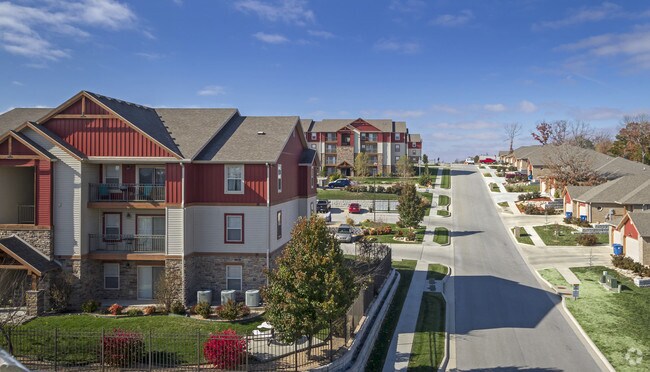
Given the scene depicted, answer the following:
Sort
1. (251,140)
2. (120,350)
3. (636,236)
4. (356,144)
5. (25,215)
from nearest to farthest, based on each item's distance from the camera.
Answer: (120,350) < (25,215) < (251,140) < (636,236) < (356,144)

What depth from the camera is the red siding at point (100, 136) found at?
25688 mm

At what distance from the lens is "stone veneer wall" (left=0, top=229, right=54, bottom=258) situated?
81.5 feet

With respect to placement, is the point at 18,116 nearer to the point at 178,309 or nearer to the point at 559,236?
the point at 178,309

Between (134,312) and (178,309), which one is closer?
(134,312)

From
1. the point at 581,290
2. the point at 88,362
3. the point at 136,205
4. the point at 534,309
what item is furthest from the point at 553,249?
the point at 88,362

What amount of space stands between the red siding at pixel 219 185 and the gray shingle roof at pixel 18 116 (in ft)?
39.7

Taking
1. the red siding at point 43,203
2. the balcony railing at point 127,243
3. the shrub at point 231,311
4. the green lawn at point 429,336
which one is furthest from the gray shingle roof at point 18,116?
the green lawn at point 429,336

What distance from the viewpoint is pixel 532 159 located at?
89812 mm

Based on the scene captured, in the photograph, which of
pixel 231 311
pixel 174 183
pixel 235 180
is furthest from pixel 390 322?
pixel 174 183

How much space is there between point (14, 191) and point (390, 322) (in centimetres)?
2219

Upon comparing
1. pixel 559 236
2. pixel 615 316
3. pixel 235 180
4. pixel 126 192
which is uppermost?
pixel 235 180

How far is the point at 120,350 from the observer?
1666 cm

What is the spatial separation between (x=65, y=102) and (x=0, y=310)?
10.9m

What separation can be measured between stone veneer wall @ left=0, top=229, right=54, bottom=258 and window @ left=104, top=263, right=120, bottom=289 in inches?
119
